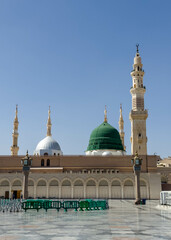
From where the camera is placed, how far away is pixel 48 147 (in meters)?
Answer: 52.7

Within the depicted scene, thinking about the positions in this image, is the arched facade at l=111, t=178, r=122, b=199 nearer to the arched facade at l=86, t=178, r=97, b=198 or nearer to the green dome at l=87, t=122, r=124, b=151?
the arched facade at l=86, t=178, r=97, b=198

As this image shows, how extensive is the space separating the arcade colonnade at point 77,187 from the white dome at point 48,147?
25.6 feet

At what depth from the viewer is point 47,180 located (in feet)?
147

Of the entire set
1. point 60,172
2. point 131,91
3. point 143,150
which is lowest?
point 60,172

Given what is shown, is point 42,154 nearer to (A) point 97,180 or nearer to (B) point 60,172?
(B) point 60,172

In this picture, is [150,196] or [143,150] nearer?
[150,196]

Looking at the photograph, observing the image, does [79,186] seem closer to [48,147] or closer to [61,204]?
[48,147]

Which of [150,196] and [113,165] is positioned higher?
[113,165]

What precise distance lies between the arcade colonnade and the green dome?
11268mm

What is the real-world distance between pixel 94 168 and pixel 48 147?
30.7 feet

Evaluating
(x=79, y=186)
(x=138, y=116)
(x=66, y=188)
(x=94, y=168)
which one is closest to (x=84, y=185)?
(x=79, y=186)

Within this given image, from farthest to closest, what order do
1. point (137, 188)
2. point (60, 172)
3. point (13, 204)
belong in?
point (60, 172)
point (137, 188)
point (13, 204)

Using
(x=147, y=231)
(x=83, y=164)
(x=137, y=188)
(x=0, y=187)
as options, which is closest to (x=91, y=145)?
(x=83, y=164)

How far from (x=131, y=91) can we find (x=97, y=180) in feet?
55.3
